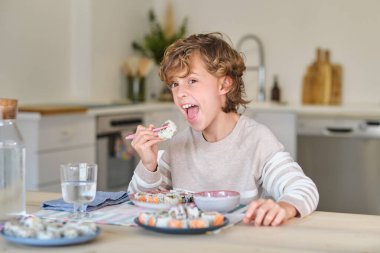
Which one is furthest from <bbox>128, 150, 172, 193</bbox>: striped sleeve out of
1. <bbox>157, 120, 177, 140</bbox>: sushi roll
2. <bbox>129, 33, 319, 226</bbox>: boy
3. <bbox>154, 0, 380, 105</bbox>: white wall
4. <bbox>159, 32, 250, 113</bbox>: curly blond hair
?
<bbox>154, 0, 380, 105</bbox>: white wall

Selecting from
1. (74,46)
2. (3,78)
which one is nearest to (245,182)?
(3,78)

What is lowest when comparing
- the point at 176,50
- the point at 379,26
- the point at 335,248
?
the point at 335,248

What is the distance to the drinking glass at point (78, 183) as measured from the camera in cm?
135

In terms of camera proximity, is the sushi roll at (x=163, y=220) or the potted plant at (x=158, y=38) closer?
the sushi roll at (x=163, y=220)

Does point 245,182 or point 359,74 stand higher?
point 359,74

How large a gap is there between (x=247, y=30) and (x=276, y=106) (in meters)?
1.00

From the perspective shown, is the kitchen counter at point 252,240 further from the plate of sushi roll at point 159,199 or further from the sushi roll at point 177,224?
the plate of sushi roll at point 159,199

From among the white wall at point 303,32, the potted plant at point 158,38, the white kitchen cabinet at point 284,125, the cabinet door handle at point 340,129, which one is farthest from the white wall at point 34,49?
the cabinet door handle at point 340,129

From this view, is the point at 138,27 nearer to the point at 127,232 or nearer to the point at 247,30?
the point at 247,30

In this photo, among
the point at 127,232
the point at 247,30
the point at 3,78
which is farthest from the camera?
the point at 247,30

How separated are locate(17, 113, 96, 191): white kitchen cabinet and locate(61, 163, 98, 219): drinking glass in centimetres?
206

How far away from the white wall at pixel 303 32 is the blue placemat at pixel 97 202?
11.2 ft

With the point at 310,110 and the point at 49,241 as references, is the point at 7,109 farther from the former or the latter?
the point at 310,110

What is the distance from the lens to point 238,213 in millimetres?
1442
